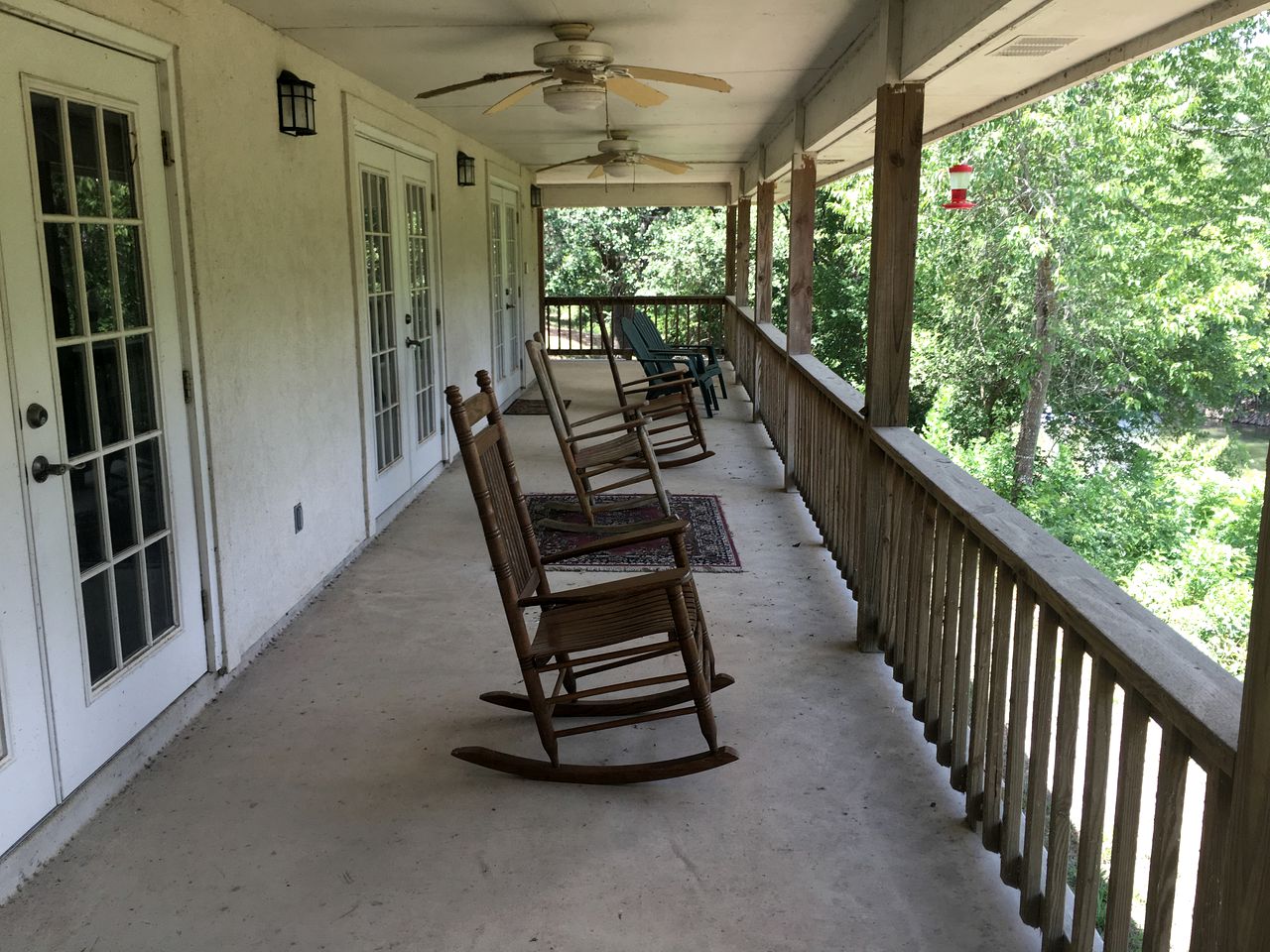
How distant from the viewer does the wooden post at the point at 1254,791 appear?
125 cm

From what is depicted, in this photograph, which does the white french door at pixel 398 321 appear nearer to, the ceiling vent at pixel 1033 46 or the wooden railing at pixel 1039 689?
the wooden railing at pixel 1039 689

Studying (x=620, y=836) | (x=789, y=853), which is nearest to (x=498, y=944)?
(x=620, y=836)

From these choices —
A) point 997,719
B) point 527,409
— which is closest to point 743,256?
point 527,409

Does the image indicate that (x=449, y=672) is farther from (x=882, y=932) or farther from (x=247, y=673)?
(x=882, y=932)

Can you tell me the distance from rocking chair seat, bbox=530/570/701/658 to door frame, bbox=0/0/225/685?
3.88ft

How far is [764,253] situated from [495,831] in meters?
6.64

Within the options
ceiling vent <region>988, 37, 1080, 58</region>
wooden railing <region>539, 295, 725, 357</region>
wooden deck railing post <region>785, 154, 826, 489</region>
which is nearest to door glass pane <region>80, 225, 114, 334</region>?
ceiling vent <region>988, 37, 1080, 58</region>

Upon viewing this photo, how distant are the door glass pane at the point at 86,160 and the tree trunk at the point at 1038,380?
43.5 feet

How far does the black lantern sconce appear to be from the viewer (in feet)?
13.0

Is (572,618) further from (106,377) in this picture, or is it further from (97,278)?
(97,278)

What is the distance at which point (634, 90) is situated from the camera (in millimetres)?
3842

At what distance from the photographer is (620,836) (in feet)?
8.29

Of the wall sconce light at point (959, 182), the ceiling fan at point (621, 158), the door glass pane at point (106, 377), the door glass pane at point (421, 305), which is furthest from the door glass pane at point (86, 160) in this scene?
the wall sconce light at point (959, 182)

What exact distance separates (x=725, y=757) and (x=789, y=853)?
0.32 meters
